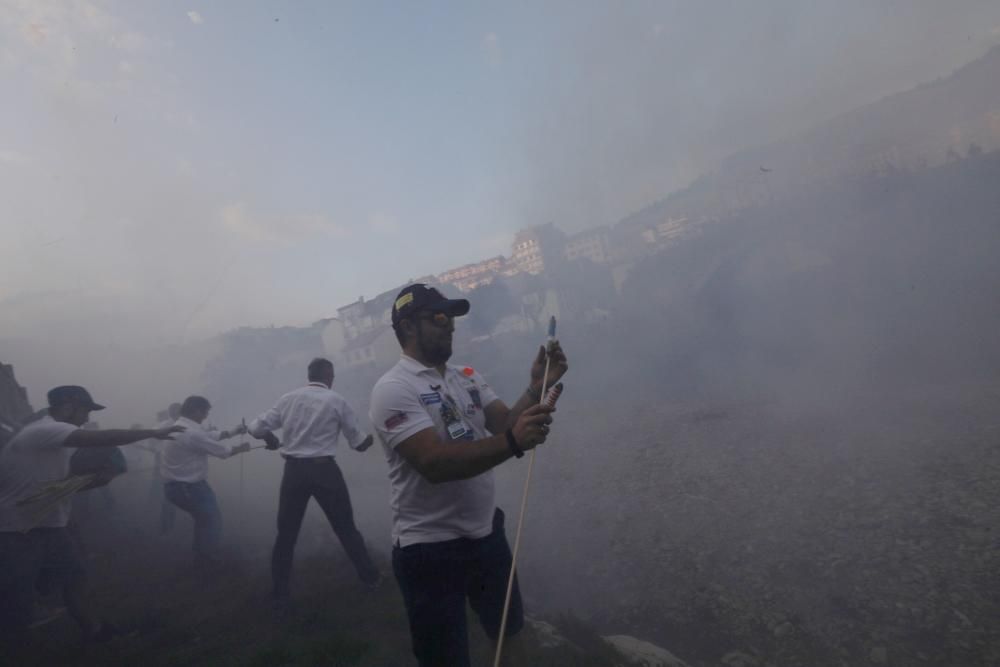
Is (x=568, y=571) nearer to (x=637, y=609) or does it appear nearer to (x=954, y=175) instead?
(x=637, y=609)

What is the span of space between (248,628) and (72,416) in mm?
2119

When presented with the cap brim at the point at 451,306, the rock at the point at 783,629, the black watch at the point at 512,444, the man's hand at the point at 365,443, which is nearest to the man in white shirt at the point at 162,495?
the man's hand at the point at 365,443

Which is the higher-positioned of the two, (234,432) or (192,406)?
(192,406)

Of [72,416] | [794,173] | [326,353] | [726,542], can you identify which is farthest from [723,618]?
[326,353]

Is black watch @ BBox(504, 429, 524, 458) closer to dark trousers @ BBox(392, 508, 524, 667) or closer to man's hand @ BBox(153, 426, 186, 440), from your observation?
dark trousers @ BBox(392, 508, 524, 667)

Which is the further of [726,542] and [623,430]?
[623,430]

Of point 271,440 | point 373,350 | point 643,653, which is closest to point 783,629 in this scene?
point 643,653

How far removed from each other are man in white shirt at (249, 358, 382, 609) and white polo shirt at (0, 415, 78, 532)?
1262 mm

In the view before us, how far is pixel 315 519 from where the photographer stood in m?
6.62

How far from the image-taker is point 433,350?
1.85 metres

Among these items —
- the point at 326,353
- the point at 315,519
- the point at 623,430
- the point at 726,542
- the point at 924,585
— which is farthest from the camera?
the point at 326,353

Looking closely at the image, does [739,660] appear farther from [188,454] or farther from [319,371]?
[188,454]

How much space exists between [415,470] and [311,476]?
2.32 meters

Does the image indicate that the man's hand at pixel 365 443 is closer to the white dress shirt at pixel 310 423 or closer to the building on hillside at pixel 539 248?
the white dress shirt at pixel 310 423
